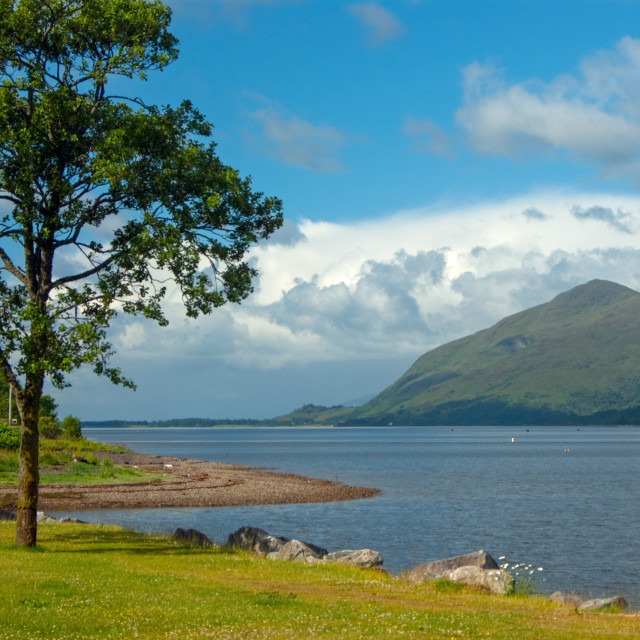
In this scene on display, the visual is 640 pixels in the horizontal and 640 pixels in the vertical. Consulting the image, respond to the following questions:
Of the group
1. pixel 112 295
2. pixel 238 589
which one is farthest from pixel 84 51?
pixel 238 589

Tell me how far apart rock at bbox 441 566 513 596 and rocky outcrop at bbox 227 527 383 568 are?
5.20 metres

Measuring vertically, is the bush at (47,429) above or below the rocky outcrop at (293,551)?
above

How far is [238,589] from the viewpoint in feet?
75.8

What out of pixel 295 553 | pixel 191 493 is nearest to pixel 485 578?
pixel 295 553

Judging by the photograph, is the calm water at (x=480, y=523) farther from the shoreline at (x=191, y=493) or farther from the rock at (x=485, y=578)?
the rock at (x=485, y=578)

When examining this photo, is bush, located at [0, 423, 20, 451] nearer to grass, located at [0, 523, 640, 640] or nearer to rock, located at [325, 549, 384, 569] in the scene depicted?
grass, located at [0, 523, 640, 640]

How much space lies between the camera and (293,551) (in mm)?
32281

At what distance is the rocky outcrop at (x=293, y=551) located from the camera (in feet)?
105

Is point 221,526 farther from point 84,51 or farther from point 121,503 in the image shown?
point 84,51

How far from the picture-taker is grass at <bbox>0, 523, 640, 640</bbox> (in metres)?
17.5

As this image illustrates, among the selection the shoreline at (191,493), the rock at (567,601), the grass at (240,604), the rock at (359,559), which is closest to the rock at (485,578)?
the grass at (240,604)

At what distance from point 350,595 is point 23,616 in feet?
29.4

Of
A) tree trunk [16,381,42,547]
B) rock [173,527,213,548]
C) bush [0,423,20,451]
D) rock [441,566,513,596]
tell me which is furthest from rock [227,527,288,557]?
bush [0,423,20,451]

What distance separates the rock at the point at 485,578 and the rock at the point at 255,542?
8959mm
